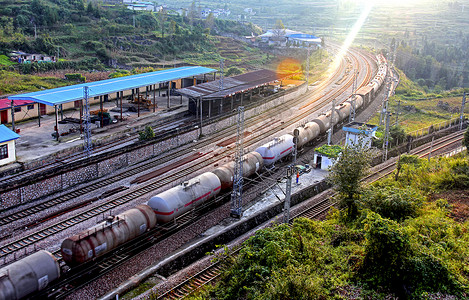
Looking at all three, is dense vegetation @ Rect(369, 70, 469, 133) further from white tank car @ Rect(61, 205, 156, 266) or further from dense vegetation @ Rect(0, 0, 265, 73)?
dense vegetation @ Rect(0, 0, 265, 73)

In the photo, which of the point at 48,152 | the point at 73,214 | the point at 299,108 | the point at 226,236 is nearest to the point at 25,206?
the point at 73,214

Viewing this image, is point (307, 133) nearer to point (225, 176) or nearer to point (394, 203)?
point (225, 176)

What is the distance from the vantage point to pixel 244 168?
32.8 m

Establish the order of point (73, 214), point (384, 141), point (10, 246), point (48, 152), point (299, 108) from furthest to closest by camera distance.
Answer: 1. point (299, 108)
2. point (384, 141)
3. point (48, 152)
4. point (73, 214)
5. point (10, 246)

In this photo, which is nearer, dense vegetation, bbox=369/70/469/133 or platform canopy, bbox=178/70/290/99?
platform canopy, bbox=178/70/290/99

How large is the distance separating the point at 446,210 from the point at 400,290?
984cm

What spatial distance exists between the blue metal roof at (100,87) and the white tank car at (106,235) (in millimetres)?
21845

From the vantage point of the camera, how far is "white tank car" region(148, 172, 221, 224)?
26.4 metres

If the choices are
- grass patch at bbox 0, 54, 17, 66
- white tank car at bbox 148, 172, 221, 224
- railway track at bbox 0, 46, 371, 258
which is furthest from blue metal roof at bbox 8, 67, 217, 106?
grass patch at bbox 0, 54, 17, 66

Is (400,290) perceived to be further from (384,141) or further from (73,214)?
(384,141)

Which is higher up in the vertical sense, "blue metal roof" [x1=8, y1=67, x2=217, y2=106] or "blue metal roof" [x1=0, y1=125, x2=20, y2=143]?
"blue metal roof" [x1=8, y1=67, x2=217, y2=106]

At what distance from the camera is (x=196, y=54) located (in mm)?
101250

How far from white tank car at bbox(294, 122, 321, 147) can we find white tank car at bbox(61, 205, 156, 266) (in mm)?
19965

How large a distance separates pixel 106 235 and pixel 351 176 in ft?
48.1
